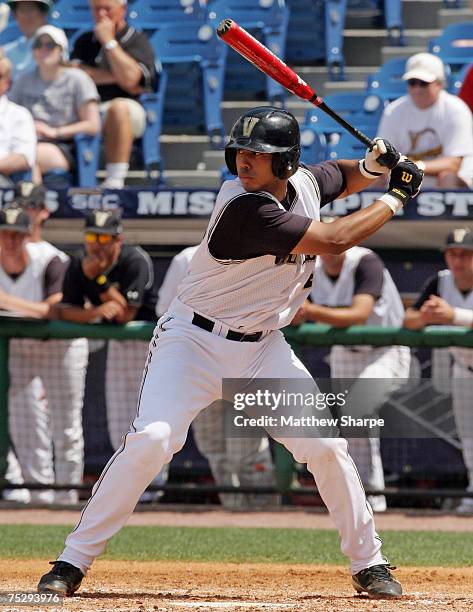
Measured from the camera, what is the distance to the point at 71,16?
1086 centimetres

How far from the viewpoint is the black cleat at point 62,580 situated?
450 cm

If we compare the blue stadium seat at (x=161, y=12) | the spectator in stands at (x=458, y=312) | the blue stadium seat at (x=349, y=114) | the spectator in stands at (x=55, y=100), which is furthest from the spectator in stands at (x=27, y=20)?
the spectator in stands at (x=458, y=312)

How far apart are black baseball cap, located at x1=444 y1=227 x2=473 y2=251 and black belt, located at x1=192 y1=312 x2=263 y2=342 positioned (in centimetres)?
291

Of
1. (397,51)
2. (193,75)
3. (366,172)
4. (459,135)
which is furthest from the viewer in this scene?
(397,51)

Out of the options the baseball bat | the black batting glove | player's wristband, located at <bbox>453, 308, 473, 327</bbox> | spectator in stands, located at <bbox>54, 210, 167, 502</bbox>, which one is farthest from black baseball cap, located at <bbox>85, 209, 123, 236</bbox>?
the black batting glove

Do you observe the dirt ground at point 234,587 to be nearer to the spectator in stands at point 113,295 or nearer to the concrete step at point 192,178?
the spectator in stands at point 113,295

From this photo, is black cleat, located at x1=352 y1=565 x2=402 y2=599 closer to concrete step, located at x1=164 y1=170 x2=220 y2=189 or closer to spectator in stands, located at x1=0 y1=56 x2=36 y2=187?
spectator in stands, located at x1=0 y1=56 x2=36 y2=187

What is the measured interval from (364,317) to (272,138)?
313 centimetres

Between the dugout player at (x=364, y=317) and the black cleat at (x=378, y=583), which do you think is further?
the dugout player at (x=364, y=317)

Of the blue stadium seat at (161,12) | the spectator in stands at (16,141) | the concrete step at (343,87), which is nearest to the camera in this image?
the spectator in stands at (16,141)

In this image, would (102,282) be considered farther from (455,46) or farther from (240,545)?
(455,46)

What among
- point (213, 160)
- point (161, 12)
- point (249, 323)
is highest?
point (161, 12)

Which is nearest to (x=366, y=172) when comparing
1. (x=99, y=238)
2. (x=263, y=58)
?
(x=263, y=58)

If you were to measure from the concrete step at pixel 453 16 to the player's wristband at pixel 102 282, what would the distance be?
4.74 metres
